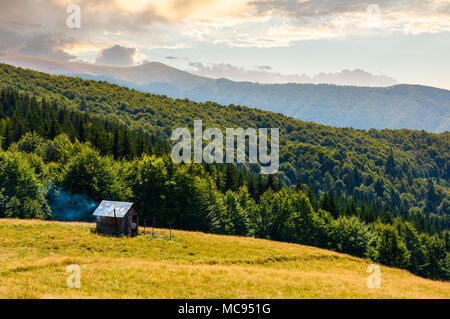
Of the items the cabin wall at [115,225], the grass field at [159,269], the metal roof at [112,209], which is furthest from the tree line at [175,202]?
the grass field at [159,269]

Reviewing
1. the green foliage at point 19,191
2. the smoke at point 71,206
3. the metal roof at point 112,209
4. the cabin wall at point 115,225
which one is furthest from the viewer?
the smoke at point 71,206

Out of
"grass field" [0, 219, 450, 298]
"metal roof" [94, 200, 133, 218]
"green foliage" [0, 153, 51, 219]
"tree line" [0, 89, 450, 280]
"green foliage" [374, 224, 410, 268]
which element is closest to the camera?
"grass field" [0, 219, 450, 298]

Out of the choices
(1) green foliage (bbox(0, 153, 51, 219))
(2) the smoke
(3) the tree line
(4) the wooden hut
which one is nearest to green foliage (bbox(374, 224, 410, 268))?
(3) the tree line

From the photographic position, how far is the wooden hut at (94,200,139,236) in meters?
49.3

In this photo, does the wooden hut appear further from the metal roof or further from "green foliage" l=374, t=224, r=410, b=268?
"green foliage" l=374, t=224, r=410, b=268

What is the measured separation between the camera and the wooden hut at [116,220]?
49.3 metres

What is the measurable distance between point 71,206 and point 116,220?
26.1m

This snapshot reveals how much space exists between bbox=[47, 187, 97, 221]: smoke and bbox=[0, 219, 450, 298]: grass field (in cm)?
1761

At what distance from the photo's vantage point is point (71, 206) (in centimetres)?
7012

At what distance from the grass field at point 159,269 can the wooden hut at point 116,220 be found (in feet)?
7.29

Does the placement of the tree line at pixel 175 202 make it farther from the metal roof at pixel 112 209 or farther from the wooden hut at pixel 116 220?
the wooden hut at pixel 116 220
